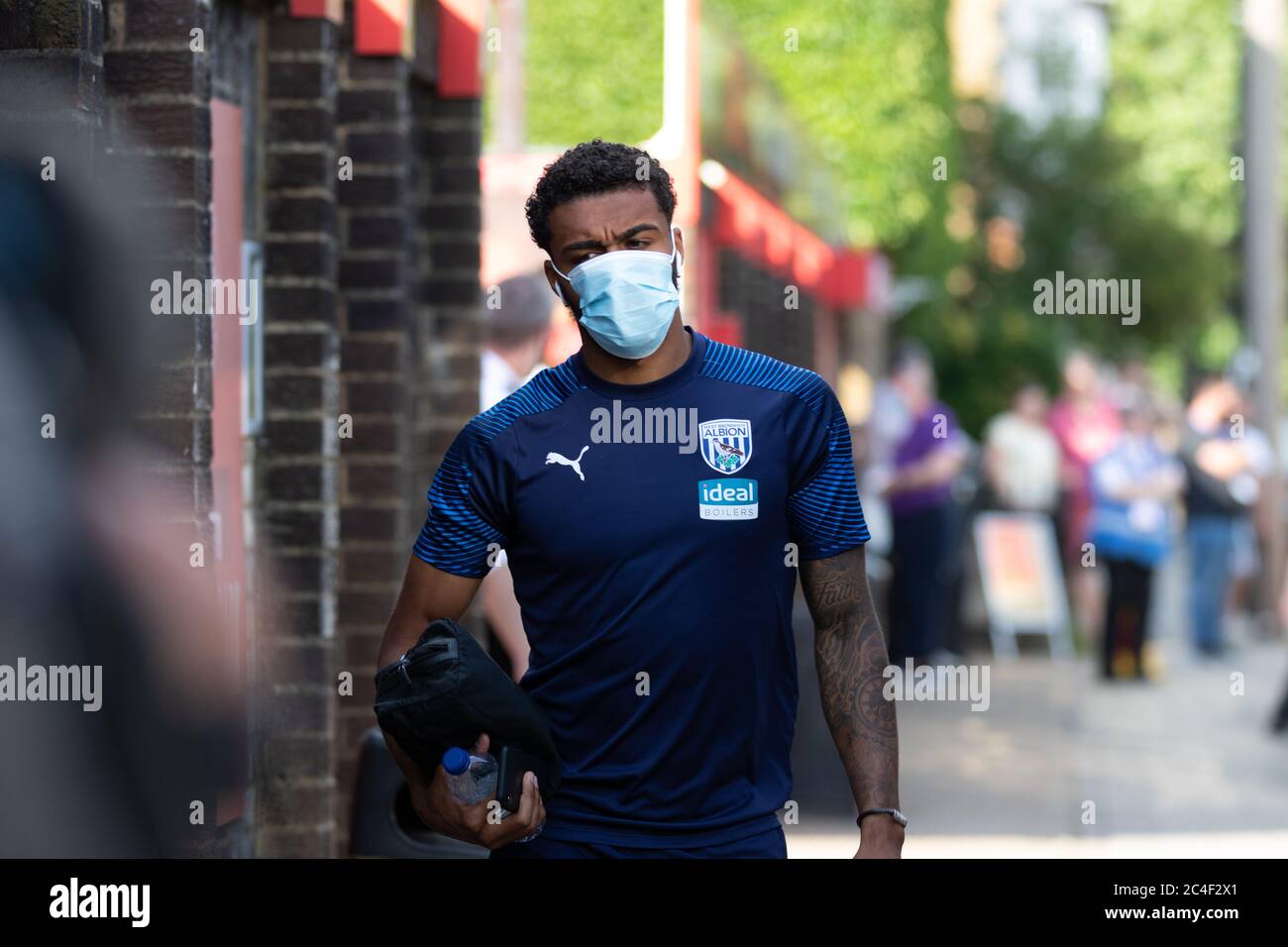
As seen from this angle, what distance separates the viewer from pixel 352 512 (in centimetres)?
641

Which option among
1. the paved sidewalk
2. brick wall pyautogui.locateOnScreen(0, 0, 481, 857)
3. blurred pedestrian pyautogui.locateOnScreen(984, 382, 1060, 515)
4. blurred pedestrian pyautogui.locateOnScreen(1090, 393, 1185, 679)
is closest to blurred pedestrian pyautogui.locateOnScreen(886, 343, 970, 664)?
the paved sidewalk

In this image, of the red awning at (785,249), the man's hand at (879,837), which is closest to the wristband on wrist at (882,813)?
the man's hand at (879,837)

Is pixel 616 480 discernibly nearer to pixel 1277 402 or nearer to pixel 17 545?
pixel 17 545

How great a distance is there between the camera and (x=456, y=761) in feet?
10.3

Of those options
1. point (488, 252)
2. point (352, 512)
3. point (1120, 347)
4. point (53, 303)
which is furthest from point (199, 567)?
point (1120, 347)

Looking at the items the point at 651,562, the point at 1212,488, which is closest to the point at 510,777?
the point at 651,562

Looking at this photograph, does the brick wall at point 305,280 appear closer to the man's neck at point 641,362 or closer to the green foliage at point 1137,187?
the man's neck at point 641,362

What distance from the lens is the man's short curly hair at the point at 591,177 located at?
131 inches

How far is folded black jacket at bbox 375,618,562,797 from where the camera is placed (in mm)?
3133

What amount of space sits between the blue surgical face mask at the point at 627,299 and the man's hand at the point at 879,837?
807 millimetres

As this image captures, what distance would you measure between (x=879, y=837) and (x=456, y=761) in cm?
67

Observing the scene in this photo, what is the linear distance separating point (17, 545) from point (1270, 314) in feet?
50.7

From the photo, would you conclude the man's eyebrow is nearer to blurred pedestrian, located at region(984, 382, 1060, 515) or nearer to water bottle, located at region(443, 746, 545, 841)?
water bottle, located at region(443, 746, 545, 841)

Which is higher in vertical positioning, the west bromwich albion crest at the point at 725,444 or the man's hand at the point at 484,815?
the west bromwich albion crest at the point at 725,444
